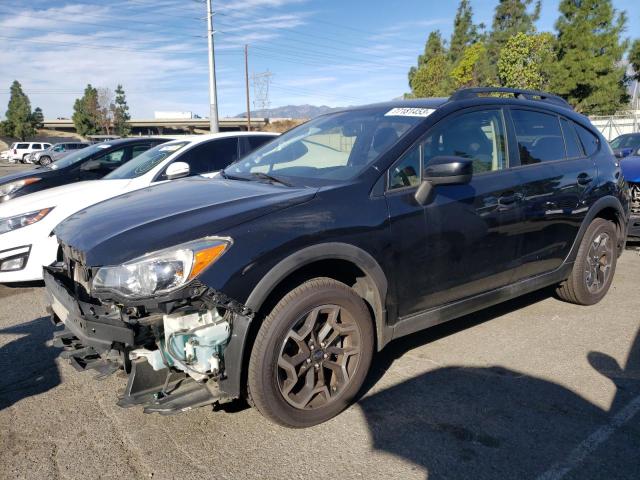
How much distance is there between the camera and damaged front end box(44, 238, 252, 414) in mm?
2426

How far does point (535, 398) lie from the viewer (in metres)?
3.11

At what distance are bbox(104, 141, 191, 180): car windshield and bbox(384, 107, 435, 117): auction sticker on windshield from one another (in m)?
3.56

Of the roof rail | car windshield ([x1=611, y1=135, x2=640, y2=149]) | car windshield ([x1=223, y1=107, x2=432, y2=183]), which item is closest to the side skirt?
car windshield ([x1=223, y1=107, x2=432, y2=183])

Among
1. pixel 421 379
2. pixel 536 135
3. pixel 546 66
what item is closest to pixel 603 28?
pixel 546 66

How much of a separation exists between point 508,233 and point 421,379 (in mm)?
1185

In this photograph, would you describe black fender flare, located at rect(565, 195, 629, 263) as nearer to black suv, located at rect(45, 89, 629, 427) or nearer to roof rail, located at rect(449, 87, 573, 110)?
black suv, located at rect(45, 89, 629, 427)

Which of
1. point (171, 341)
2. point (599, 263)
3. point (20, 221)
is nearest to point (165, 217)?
point (171, 341)

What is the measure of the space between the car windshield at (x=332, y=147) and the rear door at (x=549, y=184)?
1017mm

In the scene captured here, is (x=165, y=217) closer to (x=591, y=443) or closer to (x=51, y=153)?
(x=591, y=443)

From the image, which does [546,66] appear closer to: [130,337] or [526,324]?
[526,324]

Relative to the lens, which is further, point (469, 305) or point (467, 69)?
point (467, 69)

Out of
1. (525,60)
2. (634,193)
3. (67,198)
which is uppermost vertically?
(525,60)

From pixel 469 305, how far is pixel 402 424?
105cm

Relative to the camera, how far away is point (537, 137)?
4094 millimetres
